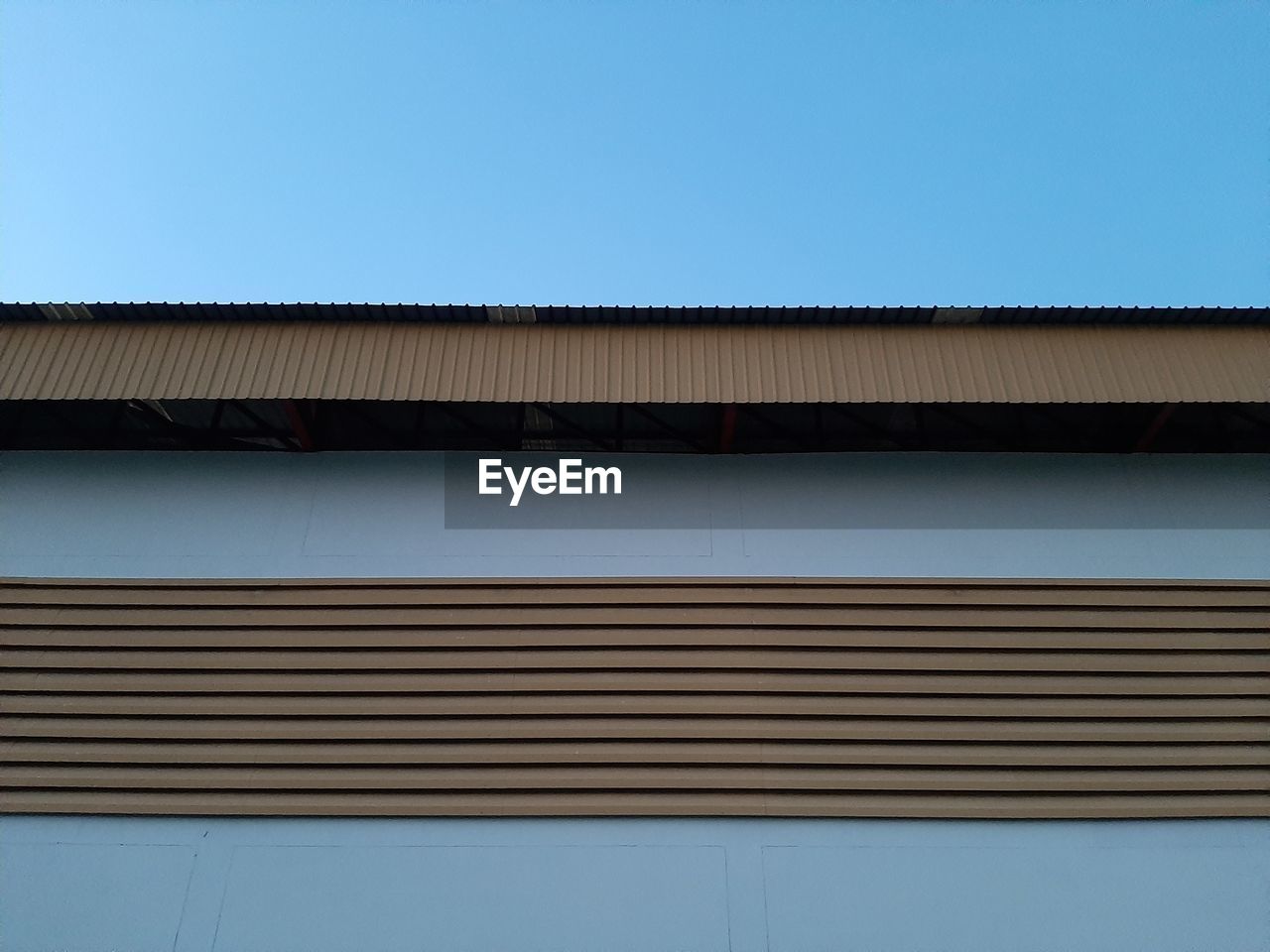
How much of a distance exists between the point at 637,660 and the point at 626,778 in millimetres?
1159

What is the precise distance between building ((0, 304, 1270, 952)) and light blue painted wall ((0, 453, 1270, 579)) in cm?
5

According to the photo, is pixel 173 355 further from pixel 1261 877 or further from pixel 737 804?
pixel 1261 877

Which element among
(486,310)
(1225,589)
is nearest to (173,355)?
(486,310)

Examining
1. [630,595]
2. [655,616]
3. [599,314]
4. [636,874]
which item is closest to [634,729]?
[655,616]

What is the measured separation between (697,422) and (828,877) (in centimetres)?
508

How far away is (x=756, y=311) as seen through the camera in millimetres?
8234

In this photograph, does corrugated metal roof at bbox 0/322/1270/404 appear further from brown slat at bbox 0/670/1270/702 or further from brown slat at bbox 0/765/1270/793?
brown slat at bbox 0/765/1270/793

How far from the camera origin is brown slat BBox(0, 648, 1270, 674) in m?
7.70

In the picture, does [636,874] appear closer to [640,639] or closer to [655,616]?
[640,639]

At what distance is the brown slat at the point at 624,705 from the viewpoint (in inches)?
295

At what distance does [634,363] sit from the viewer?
26.9 feet

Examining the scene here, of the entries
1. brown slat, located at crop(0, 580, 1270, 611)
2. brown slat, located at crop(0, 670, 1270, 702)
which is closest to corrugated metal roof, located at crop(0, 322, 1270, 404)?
brown slat, located at crop(0, 580, 1270, 611)

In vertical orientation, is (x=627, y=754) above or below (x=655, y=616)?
below

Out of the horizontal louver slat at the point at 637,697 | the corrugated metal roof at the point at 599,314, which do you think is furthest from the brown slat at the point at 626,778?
the corrugated metal roof at the point at 599,314
